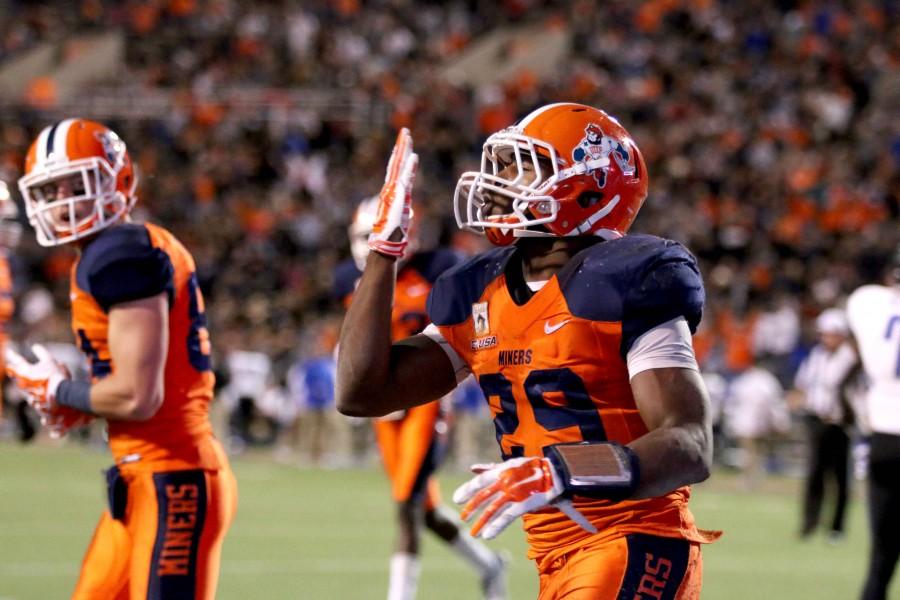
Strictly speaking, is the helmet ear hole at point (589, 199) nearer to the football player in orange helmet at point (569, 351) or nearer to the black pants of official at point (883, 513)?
the football player in orange helmet at point (569, 351)

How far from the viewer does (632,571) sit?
312 centimetres

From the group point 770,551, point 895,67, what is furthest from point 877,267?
point 770,551

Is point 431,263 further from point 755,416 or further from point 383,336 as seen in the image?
point 755,416

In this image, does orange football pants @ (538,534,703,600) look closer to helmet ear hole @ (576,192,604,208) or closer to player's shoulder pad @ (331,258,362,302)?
helmet ear hole @ (576,192,604,208)

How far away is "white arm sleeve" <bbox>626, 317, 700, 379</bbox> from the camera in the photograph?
9.67 feet

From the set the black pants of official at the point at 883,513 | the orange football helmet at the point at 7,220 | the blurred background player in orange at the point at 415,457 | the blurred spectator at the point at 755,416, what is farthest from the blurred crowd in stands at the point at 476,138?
the orange football helmet at the point at 7,220

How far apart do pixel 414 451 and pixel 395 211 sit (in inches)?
157

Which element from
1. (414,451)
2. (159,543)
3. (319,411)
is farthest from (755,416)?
(159,543)

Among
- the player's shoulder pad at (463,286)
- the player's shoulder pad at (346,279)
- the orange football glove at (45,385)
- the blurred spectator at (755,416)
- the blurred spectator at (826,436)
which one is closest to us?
the player's shoulder pad at (463,286)

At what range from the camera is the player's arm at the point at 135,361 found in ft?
13.3

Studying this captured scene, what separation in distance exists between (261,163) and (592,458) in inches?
802

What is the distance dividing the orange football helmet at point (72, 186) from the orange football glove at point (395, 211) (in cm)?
133

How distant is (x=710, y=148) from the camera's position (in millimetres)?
20297

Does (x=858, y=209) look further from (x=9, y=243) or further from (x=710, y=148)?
(x=9, y=243)
